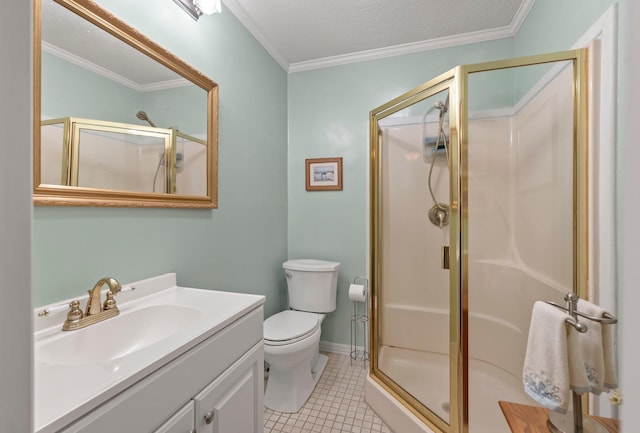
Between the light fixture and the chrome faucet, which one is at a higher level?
the light fixture

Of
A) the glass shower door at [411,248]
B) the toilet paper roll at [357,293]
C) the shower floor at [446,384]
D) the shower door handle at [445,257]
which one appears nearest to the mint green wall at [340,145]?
the toilet paper roll at [357,293]

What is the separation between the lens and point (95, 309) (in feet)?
3.03

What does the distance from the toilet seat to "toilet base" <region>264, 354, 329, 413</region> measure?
24 cm

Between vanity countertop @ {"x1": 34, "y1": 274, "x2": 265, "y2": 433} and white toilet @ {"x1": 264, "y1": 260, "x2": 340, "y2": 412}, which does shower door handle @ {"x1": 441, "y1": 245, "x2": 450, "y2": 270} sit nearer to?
white toilet @ {"x1": 264, "y1": 260, "x2": 340, "y2": 412}

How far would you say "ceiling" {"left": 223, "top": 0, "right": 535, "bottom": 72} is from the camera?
176 cm

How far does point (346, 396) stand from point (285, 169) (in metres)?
1.74

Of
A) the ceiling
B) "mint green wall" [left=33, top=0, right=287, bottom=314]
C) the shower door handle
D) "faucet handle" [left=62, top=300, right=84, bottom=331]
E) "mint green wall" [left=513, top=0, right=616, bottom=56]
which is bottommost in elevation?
"faucet handle" [left=62, top=300, right=84, bottom=331]

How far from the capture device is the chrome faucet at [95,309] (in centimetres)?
86

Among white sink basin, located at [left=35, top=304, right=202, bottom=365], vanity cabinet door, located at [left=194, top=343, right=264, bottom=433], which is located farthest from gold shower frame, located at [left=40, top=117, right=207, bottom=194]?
vanity cabinet door, located at [left=194, top=343, right=264, bottom=433]

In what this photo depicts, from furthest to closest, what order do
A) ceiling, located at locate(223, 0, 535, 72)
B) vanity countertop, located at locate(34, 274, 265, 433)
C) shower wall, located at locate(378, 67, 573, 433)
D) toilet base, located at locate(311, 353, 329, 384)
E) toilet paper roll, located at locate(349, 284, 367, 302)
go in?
toilet paper roll, located at locate(349, 284, 367, 302), toilet base, located at locate(311, 353, 329, 384), ceiling, located at locate(223, 0, 535, 72), shower wall, located at locate(378, 67, 573, 433), vanity countertop, located at locate(34, 274, 265, 433)

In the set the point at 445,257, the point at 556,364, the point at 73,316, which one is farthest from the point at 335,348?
the point at 73,316

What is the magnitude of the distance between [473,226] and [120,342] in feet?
5.73

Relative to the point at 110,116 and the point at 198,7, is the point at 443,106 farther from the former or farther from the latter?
the point at 110,116

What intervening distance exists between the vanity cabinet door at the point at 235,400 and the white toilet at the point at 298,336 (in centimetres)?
47
